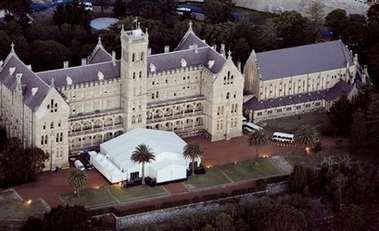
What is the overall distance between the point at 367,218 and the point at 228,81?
105 ft

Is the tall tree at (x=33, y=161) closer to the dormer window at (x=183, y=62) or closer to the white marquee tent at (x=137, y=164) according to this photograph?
the white marquee tent at (x=137, y=164)

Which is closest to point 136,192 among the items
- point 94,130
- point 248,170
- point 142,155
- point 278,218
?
point 142,155

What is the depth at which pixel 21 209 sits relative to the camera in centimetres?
17275

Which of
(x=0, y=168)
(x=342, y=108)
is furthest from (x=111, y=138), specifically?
(x=342, y=108)

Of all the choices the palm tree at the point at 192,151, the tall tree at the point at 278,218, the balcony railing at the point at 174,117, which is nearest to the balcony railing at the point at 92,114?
the balcony railing at the point at 174,117

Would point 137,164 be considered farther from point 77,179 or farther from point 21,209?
point 21,209

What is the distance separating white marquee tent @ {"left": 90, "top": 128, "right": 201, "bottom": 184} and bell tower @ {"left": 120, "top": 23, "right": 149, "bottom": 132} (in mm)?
2583

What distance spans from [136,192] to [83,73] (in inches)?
831

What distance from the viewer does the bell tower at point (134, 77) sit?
186 m

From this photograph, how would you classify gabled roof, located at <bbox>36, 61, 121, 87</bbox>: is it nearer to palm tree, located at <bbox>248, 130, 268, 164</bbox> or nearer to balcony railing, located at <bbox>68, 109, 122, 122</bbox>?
balcony railing, located at <bbox>68, 109, 122, 122</bbox>

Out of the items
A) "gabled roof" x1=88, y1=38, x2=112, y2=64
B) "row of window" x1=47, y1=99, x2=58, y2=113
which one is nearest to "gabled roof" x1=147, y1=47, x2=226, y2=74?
"gabled roof" x1=88, y1=38, x2=112, y2=64

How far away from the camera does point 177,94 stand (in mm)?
195375

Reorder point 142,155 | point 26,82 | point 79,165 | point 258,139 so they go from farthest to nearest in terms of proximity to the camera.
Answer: point 258,139 < point 26,82 < point 79,165 < point 142,155

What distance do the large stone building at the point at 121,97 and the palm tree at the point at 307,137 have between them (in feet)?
35.4
